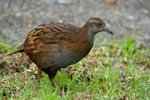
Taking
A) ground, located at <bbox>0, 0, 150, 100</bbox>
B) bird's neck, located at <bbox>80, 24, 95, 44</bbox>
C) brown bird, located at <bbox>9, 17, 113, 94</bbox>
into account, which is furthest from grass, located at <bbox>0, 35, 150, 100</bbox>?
bird's neck, located at <bbox>80, 24, 95, 44</bbox>

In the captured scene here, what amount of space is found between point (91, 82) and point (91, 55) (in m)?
1.19

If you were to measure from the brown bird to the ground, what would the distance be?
45cm

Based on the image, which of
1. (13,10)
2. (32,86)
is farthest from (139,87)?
(13,10)

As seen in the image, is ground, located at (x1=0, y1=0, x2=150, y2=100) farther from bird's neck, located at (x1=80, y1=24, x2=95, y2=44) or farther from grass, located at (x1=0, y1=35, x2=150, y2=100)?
bird's neck, located at (x1=80, y1=24, x2=95, y2=44)

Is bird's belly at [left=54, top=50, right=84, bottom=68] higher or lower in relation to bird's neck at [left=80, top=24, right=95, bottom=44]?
lower

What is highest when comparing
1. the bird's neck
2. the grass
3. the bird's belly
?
the bird's neck

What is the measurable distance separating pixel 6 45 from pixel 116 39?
287 centimetres

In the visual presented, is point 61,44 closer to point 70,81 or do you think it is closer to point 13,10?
point 70,81

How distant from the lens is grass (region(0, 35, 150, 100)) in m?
3.88

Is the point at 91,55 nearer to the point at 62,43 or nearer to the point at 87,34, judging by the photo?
the point at 87,34

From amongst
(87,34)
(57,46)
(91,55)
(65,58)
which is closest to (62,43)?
(57,46)

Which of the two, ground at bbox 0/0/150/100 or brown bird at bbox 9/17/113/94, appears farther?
ground at bbox 0/0/150/100

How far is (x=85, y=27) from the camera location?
3.93m

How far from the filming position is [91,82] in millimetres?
4305
